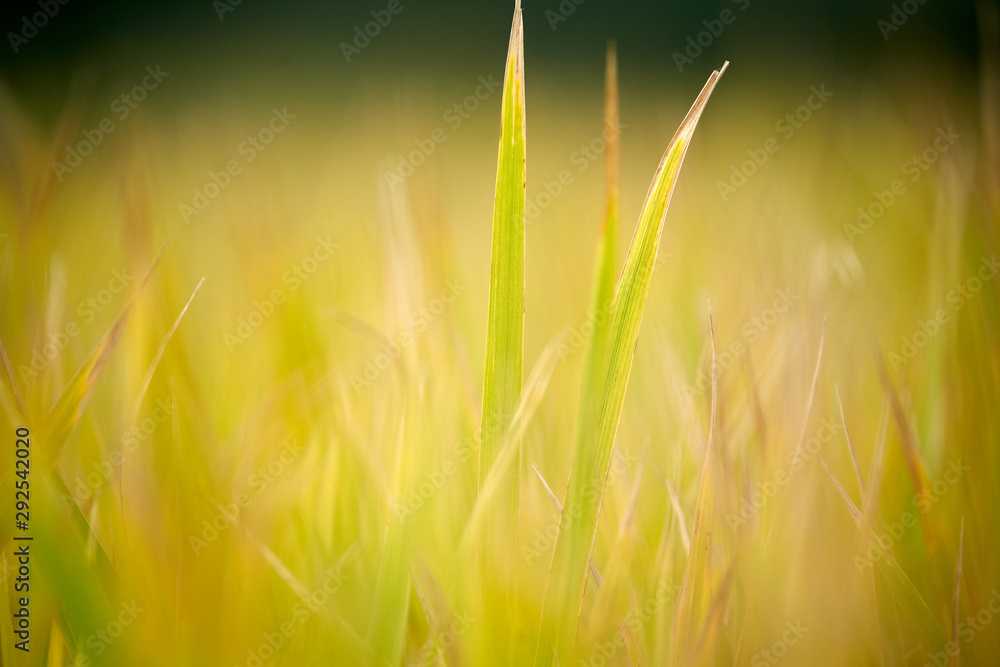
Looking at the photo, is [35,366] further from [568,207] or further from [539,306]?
[568,207]

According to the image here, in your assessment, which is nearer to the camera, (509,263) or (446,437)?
(509,263)

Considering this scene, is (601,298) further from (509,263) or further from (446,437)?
(446,437)

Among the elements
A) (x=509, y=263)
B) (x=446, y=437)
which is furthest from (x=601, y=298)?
(x=446, y=437)
